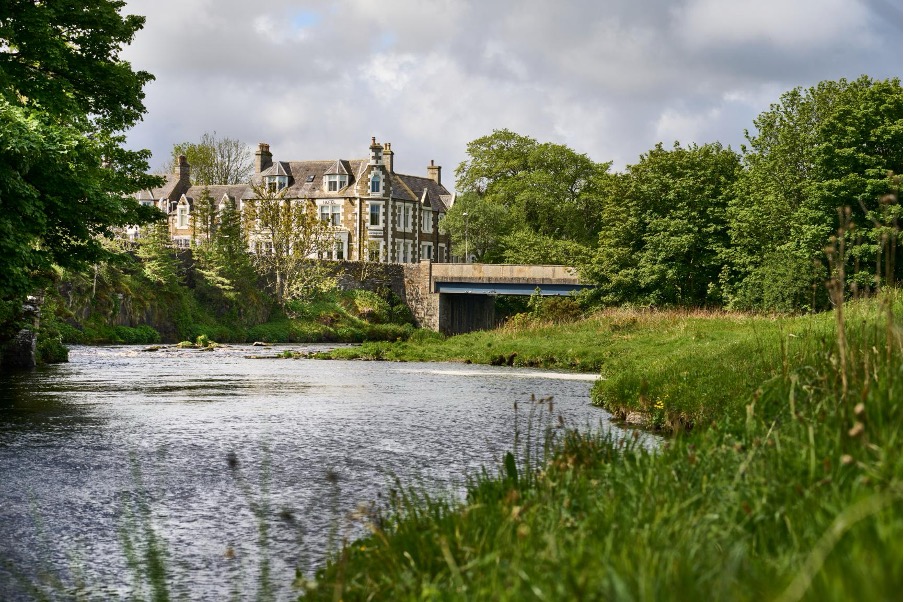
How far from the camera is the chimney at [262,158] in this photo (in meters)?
101

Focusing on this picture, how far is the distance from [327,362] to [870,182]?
24.9m

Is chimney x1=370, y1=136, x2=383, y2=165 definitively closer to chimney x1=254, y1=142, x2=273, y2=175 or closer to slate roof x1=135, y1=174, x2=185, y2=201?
chimney x1=254, y1=142, x2=273, y2=175

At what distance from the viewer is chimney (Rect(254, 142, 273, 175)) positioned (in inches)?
3971

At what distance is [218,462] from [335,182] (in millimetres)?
82624

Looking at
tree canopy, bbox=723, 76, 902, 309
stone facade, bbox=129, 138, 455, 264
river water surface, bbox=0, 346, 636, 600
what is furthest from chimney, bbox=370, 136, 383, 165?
river water surface, bbox=0, 346, 636, 600

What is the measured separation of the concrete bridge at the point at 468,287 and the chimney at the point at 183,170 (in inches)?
1469

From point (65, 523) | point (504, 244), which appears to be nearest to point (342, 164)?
point (504, 244)

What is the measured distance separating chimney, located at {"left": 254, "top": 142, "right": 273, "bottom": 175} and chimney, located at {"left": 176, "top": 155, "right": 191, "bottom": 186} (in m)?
9.87

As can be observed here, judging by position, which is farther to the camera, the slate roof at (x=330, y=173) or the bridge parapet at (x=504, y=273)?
the slate roof at (x=330, y=173)

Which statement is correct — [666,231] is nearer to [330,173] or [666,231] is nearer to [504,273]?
[504,273]

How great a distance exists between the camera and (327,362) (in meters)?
45.0

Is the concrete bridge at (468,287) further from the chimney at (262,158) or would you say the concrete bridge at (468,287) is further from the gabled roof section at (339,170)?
the chimney at (262,158)

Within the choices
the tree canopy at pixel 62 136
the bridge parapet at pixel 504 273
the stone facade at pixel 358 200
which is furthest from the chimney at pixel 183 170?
the tree canopy at pixel 62 136

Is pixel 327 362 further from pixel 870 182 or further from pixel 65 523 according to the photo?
pixel 65 523
